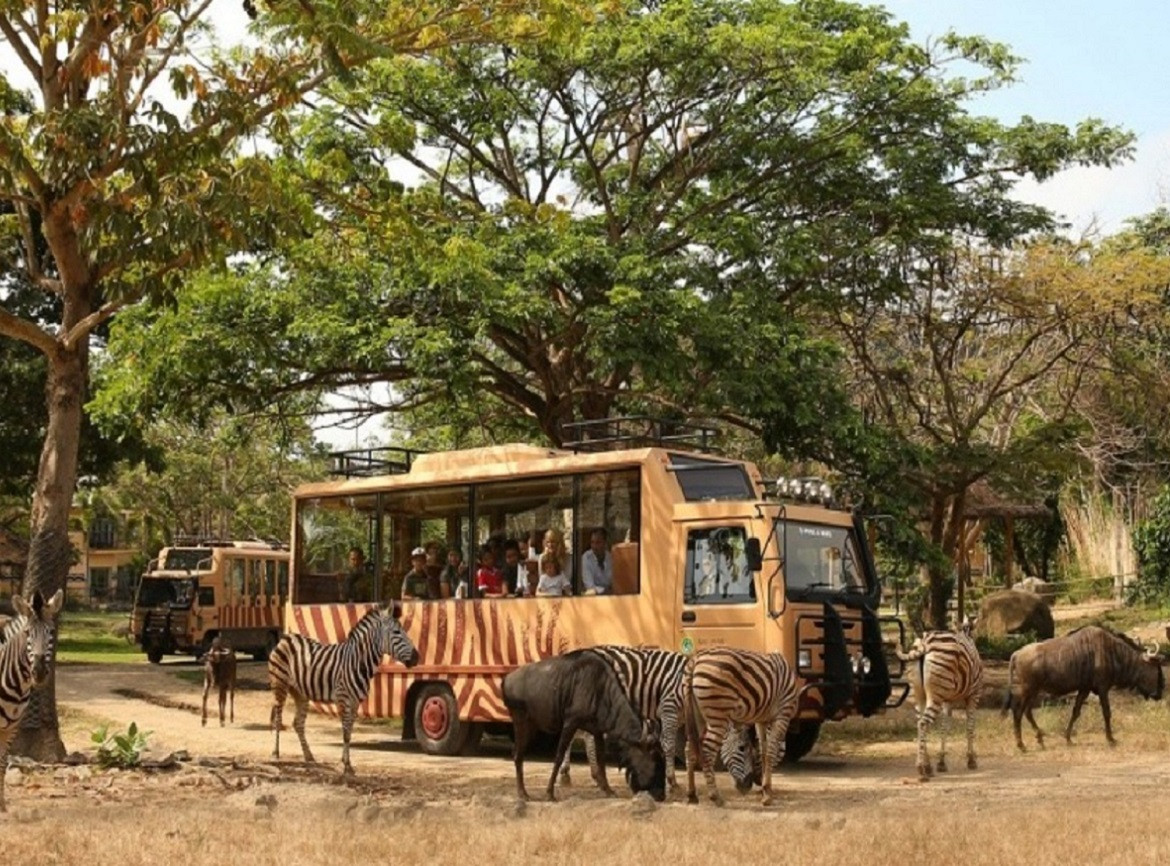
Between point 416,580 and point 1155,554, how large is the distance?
22.3 meters

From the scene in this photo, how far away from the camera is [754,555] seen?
1537 cm

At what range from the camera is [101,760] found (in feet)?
47.4

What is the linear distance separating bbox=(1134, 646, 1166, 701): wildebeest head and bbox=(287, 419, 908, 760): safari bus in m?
2.94

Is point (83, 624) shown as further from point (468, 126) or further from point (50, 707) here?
point (50, 707)

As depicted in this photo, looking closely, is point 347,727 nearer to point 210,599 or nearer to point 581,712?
point 581,712

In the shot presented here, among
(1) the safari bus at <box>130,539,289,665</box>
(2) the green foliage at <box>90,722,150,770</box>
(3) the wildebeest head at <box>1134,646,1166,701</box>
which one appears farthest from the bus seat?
(1) the safari bus at <box>130,539,289,665</box>

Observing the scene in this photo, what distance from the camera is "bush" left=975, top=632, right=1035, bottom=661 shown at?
96.9 feet

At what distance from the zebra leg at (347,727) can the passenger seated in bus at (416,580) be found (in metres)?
2.33

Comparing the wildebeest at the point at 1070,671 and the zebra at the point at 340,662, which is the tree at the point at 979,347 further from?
the zebra at the point at 340,662

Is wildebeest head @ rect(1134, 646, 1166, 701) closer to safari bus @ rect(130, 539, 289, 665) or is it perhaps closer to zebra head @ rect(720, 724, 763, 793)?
zebra head @ rect(720, 724, 763, 793)

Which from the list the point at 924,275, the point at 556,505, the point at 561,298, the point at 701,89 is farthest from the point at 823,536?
the point at 924,275

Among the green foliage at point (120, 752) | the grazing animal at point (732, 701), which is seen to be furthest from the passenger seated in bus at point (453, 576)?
the grazing animal at point (732, 701)

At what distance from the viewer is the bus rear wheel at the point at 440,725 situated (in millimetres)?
17672

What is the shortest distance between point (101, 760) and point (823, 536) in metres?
7.01
